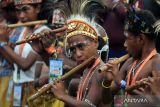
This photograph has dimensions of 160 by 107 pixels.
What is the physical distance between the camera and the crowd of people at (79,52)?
7484 mm

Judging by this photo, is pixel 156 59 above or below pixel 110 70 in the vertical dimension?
above

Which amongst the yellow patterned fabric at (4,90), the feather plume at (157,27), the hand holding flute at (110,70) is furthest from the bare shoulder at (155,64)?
the yellow patterned fabric at (4,90)

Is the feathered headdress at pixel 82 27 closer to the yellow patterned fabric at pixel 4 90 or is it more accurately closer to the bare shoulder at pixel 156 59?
the bare shoulder at pixel 156 59

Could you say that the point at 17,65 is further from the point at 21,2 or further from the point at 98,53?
the point at 98,53

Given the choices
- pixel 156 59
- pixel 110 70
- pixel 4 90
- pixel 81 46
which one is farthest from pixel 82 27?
pixel 4 90

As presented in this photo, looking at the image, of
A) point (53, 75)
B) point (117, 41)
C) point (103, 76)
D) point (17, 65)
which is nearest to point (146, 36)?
point (103, 76)

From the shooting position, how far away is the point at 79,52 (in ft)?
26.5

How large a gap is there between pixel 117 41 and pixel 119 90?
1.90 metres

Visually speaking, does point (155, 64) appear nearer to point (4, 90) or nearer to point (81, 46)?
point (81, 46)

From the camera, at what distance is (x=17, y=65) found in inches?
410

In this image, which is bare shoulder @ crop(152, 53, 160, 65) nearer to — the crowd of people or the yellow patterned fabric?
the crowd of people

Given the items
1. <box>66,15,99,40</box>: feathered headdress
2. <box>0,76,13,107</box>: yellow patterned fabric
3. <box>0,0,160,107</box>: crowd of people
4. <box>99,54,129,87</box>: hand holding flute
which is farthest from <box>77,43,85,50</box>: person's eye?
<box>0,76,13,107</box>: yellow patterned fabric

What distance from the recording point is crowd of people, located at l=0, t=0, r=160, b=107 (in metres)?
7.48

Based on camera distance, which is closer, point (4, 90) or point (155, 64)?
point (155, 64)
